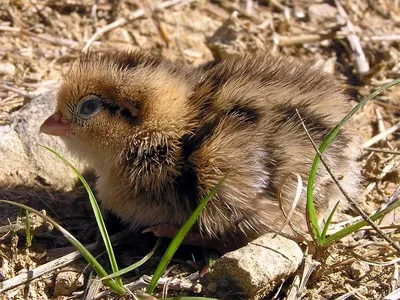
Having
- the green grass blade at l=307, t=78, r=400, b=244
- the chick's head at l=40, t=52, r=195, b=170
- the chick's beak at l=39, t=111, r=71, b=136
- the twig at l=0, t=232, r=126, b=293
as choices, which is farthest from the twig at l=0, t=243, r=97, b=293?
the green grass blade at l=307, t=78, r=400, b=244

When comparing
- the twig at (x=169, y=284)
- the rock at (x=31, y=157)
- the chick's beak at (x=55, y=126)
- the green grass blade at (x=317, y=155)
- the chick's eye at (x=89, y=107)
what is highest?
the green grass blade at (x=317, y=155)

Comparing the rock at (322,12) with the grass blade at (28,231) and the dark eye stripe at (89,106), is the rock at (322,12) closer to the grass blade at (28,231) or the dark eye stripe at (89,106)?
the dark eye stripe at (89,106)

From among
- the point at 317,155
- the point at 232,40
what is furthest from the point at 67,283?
the point at 232,40

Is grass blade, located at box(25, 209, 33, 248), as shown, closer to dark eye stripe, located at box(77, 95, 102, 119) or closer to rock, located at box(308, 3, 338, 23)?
dark eye stripe, located at box(77, 95, 102, 119)

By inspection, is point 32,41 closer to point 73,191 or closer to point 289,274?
point 73,191

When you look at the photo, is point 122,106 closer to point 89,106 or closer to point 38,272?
point 89,106

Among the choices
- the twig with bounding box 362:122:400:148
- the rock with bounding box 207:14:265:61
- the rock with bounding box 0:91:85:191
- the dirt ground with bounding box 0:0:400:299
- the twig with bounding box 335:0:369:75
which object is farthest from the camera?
the twig with bounding box 335:0:369:75

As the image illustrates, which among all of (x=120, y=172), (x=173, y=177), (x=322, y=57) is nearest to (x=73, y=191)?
(x=120, y=172)

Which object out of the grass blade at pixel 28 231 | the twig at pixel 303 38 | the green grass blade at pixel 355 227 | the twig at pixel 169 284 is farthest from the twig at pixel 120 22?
the green grass blade at pixel 355 227
